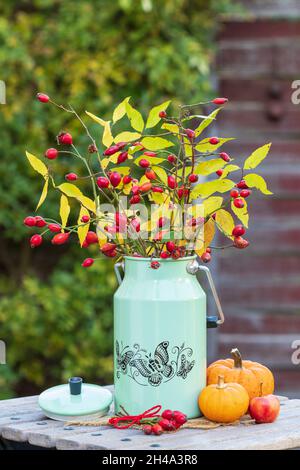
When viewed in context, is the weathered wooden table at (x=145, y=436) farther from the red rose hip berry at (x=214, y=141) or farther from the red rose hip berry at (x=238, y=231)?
the red rose hip berry at (x=214, y=141)

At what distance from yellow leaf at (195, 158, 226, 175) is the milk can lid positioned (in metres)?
0.42

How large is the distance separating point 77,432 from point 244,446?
0.90 feet

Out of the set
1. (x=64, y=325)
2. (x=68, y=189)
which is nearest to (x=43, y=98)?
→ (x=68, y=189)

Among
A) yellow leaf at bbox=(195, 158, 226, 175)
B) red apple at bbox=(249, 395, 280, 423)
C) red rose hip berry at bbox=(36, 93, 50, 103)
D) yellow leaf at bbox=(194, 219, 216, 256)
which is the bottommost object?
red apple at bbox=(249, 395, 280, 423)

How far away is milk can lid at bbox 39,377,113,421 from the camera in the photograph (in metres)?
1.57

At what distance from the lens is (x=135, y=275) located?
5.04 ft

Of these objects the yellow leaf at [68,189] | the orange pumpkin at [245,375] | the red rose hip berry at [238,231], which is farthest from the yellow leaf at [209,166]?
the orange pumpkin at [245,375]

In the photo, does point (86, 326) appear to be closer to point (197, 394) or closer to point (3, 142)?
point (3, 142)

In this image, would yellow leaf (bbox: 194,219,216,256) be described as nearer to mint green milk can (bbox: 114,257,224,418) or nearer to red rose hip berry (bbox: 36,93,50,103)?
mint green milk can (bbox: 114,257,224,418)

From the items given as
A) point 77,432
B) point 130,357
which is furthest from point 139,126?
point 77,432

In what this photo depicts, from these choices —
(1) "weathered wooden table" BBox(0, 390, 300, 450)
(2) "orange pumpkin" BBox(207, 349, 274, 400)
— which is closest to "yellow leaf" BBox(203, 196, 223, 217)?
(2) "orange pumpkin" BBox(207, 349, 274, 400)

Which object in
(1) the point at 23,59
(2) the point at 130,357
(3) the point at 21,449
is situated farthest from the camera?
(1) the point at 23,59

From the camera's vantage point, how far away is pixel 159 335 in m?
1.51

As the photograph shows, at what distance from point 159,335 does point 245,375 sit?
0.62 feet
